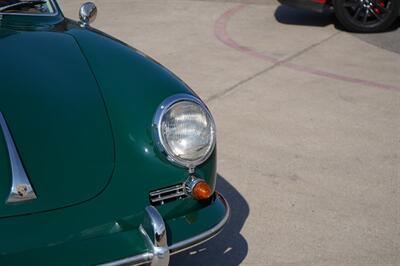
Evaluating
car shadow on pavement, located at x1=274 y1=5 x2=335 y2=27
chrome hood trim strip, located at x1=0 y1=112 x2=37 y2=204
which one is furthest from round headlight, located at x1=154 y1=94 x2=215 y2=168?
car shadow on pavement, located at x1=274 y1=5 x2=335 y2=27

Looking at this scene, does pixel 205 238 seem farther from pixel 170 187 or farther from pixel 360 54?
pixel 360 54

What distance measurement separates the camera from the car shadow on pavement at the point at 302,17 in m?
7.68

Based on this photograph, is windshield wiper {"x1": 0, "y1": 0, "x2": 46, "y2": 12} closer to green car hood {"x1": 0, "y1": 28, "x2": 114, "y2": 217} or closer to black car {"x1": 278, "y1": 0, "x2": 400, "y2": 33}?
green car hood {"x1": 0, "y1": 28, "x2": 114, "y2": 217}

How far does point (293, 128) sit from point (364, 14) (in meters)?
3.17

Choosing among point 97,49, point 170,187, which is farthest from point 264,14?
point 170,187

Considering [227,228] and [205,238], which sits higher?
[205,238]

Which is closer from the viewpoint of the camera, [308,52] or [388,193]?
[388,193]

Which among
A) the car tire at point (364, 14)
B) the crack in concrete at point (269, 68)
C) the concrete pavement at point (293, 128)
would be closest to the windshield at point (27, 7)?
the concrete pavement at point (293, 128)

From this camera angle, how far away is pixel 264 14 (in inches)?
319

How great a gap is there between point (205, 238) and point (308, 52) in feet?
14.3

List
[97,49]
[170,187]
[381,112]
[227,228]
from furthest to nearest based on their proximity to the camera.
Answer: [381,112] < [227,228] < [97,49] < [170,187]

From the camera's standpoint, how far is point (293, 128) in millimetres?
4496

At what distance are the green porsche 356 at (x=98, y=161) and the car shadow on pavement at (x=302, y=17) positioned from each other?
5.19 metres

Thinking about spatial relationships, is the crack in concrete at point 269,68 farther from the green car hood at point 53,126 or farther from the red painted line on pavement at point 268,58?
the green car hood at point 53,126
